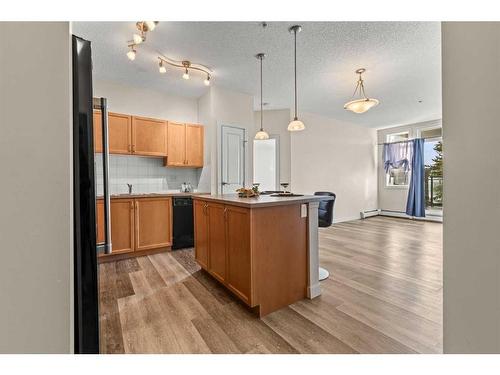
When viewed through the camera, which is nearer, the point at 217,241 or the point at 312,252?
the point at 312,252

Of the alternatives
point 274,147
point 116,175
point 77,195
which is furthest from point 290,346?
point 274,147

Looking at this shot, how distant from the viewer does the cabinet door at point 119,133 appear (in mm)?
3154

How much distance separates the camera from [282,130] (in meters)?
4.99

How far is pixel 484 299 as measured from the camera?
65 cm

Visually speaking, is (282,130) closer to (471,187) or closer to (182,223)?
(182,223)

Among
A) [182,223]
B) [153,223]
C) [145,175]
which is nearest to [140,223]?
[153,223]

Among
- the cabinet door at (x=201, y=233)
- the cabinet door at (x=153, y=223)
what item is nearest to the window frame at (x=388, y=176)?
the cabinet door at (x=201, y=233)

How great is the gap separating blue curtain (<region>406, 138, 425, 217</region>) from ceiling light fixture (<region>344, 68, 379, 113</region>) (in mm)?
2940

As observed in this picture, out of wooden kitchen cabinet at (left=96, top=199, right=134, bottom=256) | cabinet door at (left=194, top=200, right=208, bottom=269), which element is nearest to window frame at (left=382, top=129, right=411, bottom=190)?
cabinet door at (left=194, top=200, right=208, bottom=269)

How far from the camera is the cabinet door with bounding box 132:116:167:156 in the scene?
3.34m

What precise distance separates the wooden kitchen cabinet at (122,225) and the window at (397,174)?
6943 millimetres

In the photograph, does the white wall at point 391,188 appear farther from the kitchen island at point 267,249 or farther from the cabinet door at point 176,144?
the cabinet door at point 176,144

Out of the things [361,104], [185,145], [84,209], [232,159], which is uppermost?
[361,104]

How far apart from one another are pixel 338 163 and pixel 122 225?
17.1ft
